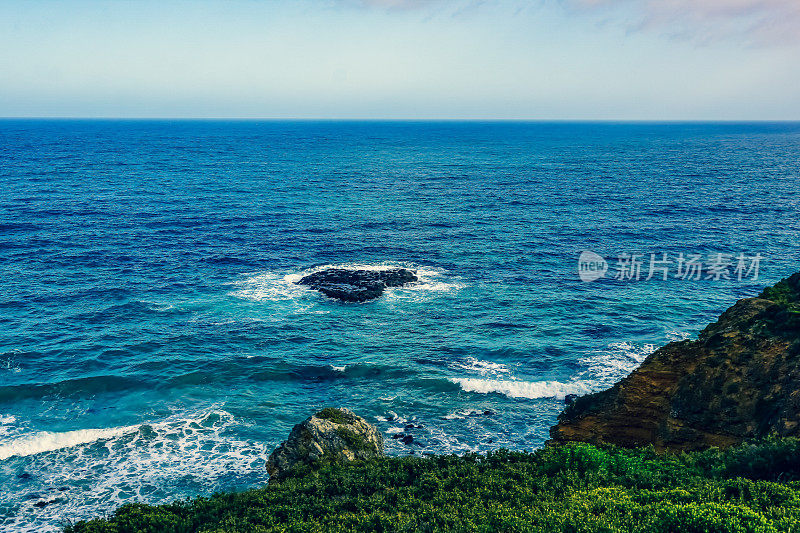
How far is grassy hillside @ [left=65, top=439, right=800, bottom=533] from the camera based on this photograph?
66.3ft

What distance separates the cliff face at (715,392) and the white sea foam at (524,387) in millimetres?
5521

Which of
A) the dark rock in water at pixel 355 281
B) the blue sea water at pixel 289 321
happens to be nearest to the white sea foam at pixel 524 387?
the blue sea water at pixel 289 321

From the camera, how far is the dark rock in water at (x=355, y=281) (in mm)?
66438

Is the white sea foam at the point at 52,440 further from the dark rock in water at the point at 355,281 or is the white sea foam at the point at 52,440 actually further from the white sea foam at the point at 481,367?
the dark rock in water at the point at 355,281

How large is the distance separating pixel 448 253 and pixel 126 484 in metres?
56.5

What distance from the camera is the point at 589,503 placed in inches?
863

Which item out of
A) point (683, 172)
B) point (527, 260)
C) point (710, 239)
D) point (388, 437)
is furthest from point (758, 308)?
Result: point (683, 172)

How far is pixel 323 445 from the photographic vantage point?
108 ft

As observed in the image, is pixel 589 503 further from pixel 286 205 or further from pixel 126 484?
pixel 286 205
